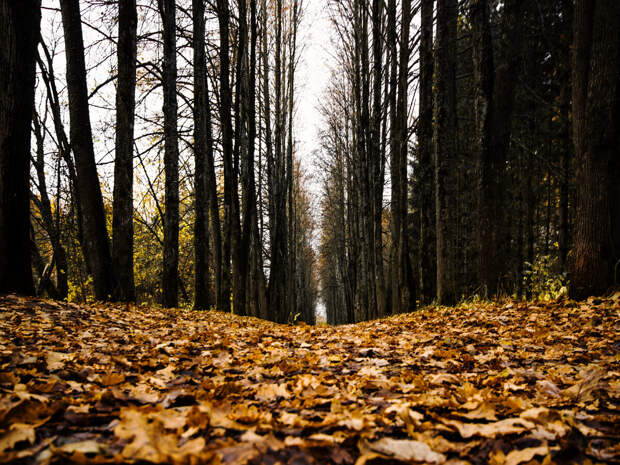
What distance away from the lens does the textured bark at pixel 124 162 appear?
6551mm

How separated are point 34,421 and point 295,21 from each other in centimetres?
1734

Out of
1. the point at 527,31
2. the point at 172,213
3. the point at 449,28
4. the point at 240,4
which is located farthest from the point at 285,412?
the point at 240,4

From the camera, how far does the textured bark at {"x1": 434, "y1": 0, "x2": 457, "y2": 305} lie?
23.4 feet

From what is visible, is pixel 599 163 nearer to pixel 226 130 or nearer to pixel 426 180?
pixel 426 180

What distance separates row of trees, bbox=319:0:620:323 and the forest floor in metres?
1.73

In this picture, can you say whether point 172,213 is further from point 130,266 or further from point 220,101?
point 220,101

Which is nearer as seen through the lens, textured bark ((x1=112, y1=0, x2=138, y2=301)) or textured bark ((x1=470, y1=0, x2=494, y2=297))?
textured bark ((x1=470, y1=0, x2=494, y2=297))

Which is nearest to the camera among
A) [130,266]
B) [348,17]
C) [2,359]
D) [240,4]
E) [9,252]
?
[2,359]

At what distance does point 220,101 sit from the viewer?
10977 mm

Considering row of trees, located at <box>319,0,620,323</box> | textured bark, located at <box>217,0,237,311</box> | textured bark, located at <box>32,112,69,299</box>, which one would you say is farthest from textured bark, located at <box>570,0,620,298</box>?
textured bark, located at <box>32,112,69,299</box>

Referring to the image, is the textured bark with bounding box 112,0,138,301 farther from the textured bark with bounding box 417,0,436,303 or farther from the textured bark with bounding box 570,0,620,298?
the textured bark with bounding box 570,0,620,298

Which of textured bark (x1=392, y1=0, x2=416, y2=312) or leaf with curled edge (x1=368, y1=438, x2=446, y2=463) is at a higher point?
textured bark (x1=392, y1=0, x2=416, y2=312)

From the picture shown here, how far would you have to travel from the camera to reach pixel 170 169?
7781 mm

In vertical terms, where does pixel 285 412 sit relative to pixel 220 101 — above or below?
below
